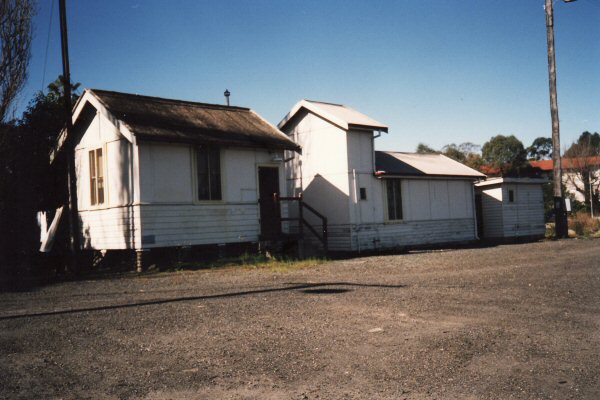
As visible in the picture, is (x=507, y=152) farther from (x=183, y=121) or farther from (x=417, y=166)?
(x=183, y=121)

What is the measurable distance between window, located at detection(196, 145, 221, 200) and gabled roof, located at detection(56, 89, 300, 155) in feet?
1.79

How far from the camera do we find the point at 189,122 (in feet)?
54.6

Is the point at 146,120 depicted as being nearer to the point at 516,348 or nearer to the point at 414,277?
the point at 414,277

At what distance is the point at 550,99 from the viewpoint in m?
23.0

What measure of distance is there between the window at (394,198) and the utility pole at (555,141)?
7.18m

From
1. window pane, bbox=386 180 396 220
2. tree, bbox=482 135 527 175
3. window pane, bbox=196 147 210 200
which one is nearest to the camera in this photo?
window pane, bbox=196 147 210 200

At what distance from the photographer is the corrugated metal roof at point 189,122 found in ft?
49.9

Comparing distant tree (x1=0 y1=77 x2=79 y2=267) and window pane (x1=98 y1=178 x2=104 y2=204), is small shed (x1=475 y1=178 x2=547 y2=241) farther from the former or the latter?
distant tree (x1=0 y1=77 x2=79 y2=267)

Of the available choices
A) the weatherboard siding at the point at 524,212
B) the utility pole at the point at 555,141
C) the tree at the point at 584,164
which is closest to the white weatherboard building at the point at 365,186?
the weatherboard siding at the point at 524,212

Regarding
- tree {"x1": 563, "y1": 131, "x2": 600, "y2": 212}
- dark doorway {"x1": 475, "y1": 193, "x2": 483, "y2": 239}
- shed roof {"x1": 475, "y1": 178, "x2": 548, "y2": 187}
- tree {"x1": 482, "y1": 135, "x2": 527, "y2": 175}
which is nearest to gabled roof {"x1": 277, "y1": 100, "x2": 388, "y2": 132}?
shed roof {"x1": 475, "y1": 178, "x2": 548, "y2": 187}

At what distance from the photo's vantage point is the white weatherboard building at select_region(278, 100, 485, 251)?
1975cm

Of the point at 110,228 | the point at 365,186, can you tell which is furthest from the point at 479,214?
the point at 110,228

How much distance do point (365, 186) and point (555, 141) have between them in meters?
9.24

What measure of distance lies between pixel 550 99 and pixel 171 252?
17.7 meters
